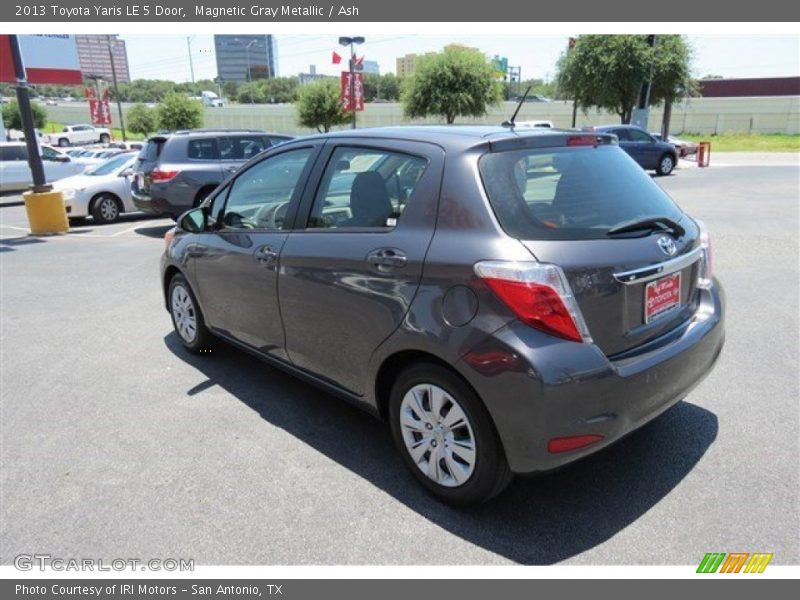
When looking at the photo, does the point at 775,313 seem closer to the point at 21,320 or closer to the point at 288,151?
the point at 288,151

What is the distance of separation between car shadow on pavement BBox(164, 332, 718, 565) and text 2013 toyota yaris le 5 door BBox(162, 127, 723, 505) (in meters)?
0.18

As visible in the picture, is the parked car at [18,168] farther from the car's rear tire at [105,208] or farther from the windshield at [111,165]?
the car's rear tire at [105,208]

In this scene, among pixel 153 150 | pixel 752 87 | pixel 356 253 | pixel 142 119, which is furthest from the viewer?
pixel 752 87

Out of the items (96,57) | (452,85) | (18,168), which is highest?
(96,57)

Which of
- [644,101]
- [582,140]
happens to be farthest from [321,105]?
[582,140]

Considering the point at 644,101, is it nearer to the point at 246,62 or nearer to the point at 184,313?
the point at 184,313

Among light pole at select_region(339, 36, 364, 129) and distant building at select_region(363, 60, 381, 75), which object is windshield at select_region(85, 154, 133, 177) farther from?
distant building at select_region(363, 60, 381, 75)

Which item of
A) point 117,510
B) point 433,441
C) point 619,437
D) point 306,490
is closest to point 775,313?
point 619,437

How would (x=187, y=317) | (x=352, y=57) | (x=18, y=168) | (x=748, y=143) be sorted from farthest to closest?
(x=748, y=143), (x=352, y=57), (x=18, y=168), (x=187, y=317)

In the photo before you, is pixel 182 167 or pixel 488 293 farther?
pixel 182 167

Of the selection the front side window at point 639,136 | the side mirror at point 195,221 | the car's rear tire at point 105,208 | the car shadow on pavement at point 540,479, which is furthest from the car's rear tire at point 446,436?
the front side window at point 639,136

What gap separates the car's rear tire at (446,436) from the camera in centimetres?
267

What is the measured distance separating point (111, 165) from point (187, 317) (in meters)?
11.2

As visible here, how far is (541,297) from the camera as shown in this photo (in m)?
2.49
